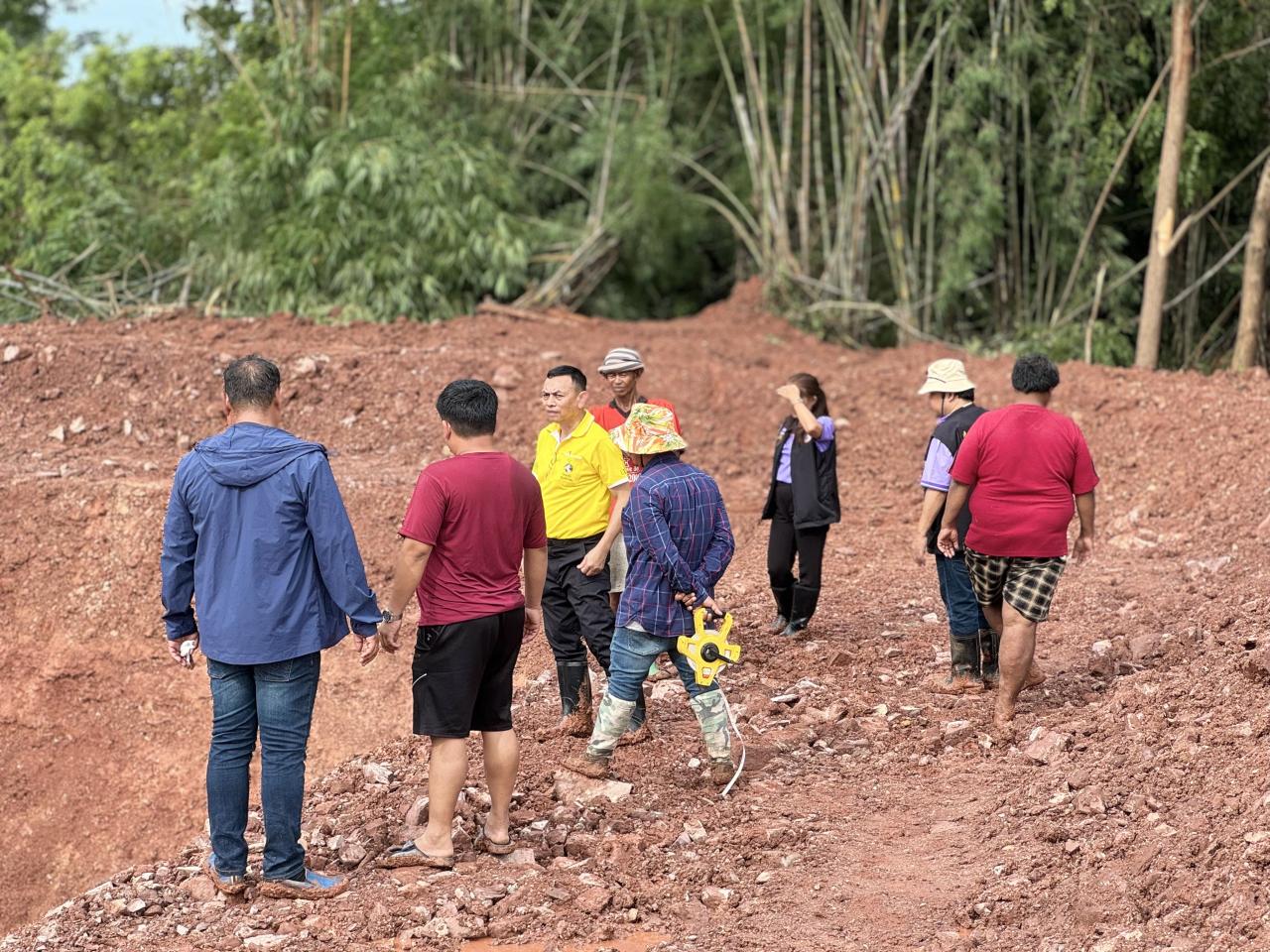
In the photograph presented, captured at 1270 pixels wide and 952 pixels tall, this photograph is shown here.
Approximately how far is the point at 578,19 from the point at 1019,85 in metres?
5.14

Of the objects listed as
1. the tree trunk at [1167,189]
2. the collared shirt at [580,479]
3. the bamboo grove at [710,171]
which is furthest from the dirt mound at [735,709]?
the bamboo grove at [710,171]

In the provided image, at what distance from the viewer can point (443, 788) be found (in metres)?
A: 4.55

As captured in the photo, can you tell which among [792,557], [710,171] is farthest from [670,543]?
[710,171]

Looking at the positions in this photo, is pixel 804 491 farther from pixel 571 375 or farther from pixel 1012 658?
pixel 571 375

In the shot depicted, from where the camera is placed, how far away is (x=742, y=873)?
471 centimetres

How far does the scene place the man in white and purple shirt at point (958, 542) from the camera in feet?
19.9

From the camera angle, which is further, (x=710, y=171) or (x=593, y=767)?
(x=710, y=171)

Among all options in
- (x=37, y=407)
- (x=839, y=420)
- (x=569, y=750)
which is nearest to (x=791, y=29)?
(x=839, y=420)

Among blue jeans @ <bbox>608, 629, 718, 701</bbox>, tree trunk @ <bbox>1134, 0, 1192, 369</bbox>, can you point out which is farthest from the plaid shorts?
tree trunk @ <bbox>1134, 0, 1192, 369</bbox>

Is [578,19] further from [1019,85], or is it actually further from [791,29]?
[1019,85]

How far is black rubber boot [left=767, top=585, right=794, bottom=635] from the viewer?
7266mm

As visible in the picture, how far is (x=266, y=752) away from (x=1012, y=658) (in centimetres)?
299

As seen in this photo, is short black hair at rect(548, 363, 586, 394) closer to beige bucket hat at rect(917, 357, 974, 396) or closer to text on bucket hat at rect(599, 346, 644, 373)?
text on bucket hat at rect(599, 346, 644, 373)

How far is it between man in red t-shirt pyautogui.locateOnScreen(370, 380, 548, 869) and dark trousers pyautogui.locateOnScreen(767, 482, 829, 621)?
8.35 feet
